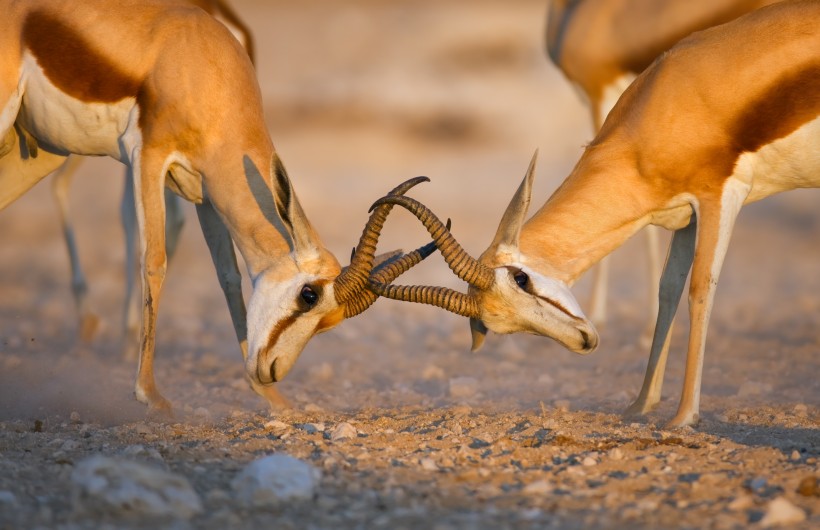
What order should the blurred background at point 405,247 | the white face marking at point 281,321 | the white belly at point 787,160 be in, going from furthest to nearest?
the blurred background at point 405,247
the white belly at point 787,160
the white face marking at point 281,321

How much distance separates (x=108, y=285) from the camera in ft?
50.1

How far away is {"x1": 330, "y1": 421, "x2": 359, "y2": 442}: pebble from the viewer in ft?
22.9

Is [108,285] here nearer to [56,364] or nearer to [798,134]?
[56,364]

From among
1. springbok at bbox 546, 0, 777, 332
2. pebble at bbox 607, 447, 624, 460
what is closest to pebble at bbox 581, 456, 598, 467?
pebble at bbox 607, 447, 624, 460

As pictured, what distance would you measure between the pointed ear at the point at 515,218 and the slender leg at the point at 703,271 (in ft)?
4.05

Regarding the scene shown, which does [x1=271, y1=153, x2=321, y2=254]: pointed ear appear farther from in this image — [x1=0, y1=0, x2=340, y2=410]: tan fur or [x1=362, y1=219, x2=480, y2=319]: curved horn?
[x1=362, y1=219, x2=480, y2=319]: curved horn

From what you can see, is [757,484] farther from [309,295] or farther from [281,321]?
[281,321]

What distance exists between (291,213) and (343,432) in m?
1.47

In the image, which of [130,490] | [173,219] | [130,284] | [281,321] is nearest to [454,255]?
[281,321]

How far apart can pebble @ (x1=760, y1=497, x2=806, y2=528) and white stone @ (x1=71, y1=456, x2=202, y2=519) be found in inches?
107

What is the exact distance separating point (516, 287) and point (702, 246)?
1.32 meters

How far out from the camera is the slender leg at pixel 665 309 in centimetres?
816

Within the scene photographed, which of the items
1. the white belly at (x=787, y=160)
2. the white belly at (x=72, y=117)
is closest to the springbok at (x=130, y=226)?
the white belly at (x=72, y=117)

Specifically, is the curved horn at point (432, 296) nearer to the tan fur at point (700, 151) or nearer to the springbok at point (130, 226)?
the tan fur at point (700, 151)
